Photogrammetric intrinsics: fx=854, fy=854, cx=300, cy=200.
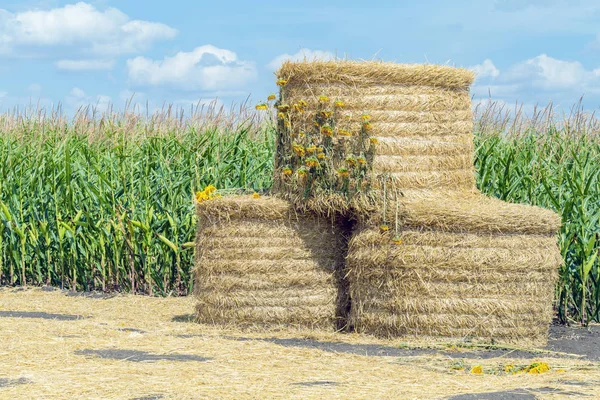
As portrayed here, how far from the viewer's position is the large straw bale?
5.95 meters

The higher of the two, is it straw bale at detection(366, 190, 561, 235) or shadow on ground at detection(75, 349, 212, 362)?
straw bale at detection(366, 190, 561, 235)

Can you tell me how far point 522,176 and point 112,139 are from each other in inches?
216

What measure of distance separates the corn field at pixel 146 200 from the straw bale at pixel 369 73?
147 cm

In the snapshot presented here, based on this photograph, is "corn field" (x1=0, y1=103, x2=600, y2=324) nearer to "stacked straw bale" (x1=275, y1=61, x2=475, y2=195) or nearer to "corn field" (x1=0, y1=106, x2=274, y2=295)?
"corn field" (x1=0, y1=106, x2=274, y2=295)

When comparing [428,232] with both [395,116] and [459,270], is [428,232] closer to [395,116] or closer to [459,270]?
[459,270]

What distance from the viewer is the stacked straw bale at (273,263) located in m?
6.39

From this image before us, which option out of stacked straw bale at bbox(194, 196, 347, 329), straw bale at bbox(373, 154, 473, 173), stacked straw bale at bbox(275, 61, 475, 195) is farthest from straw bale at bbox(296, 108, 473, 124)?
stacked straw bale at bbox(194, 196, 347, 329)

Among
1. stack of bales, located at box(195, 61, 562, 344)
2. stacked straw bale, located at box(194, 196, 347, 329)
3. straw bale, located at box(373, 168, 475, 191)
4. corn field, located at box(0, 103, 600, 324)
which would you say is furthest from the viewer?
corn field, located at box(0, 103, 600, 324)

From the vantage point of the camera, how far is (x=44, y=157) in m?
9.50

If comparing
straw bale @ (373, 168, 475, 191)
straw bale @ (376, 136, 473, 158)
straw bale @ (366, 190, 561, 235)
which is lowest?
straw bale @ (366, 190, 561, 235)

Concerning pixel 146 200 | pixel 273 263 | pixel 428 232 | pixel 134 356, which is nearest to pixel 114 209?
pixel 146 200

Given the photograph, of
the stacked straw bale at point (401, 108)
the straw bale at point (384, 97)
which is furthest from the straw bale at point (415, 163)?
the straw bale at point (384, 97)

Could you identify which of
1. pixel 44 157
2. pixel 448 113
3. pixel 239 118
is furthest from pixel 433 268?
pixel 239 118

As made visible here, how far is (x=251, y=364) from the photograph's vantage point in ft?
16.8
